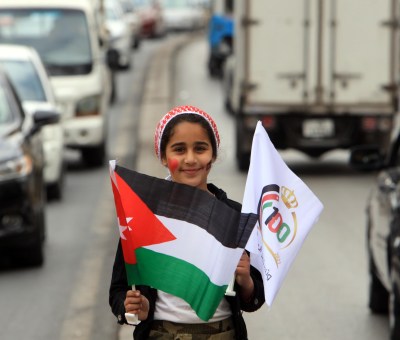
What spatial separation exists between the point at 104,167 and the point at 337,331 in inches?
411

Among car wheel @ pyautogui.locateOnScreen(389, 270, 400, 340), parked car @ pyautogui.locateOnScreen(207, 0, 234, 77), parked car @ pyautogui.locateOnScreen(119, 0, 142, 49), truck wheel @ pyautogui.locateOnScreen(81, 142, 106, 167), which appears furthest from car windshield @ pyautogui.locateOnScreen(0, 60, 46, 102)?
parked car @ pyautogui.locateOnScreen(119, 0, 142, 49)

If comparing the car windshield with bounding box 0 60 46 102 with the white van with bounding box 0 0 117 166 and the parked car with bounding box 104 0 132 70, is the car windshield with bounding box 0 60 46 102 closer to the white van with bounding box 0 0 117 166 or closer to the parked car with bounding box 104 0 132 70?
the white van with bounding box 0 0 117 166

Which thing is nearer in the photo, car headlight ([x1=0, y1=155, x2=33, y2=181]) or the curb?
car headlight ([x1=0, y1=155, x2=33, y2=181])

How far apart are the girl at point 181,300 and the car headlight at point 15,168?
259 inches

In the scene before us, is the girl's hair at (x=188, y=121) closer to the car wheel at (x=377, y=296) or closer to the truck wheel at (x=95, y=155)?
the car wheel at (x=377, y=296)

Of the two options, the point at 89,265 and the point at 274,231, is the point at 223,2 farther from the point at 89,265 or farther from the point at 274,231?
the point at 274,231

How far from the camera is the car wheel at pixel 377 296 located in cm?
973

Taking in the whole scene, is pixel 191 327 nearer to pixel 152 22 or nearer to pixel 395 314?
pixel 395 314

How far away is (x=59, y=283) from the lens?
11.2 metres

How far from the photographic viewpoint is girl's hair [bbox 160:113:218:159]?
4.93m

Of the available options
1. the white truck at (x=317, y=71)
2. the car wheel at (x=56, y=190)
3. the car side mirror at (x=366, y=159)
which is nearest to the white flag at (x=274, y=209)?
the car side mirror at (x=366, y=159)

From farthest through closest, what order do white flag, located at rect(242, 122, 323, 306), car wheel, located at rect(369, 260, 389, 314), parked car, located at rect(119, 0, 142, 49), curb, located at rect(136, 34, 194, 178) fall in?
parked car, located at rect(119, 0, 142, 49), curb, located at rect(136, 34, 194, 178), car wheel, located at rect(369, 260, 389, 314), white flag, located at rect(242, 122, 323, 306)

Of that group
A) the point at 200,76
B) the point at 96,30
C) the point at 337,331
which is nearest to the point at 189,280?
the point at 337,331

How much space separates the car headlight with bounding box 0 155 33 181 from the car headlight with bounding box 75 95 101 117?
7147 mm
